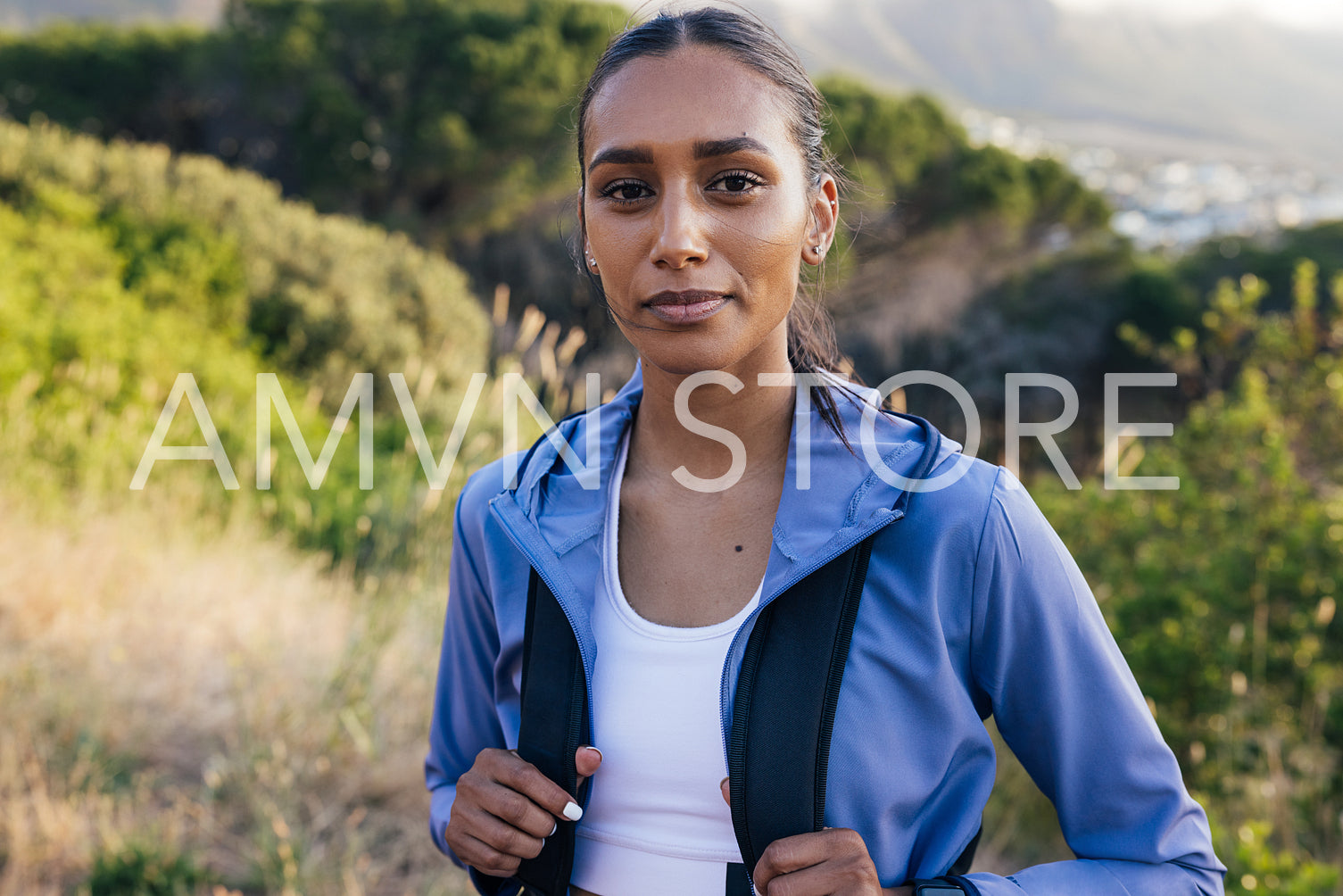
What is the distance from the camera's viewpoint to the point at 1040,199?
55.2ft

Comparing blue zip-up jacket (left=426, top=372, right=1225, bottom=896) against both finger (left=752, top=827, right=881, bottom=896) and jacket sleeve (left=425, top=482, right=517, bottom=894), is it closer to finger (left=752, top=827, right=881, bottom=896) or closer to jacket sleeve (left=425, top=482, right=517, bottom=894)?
finger (left=752, top=827, right=881, bottom=896)

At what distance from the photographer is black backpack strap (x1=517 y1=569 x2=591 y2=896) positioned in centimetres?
127

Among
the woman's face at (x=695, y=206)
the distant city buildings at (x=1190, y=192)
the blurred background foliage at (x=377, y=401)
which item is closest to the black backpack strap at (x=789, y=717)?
the woman's face at (x=695, y=206)

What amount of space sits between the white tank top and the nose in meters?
0.46

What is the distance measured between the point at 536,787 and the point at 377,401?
28.9 feet

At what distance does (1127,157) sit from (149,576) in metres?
38.9

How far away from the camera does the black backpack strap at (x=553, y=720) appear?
1.27 metres

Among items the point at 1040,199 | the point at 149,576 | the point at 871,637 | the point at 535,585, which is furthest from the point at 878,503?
the point at 1040,199

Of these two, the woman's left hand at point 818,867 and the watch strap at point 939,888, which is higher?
the woman's left hand at point 818,867

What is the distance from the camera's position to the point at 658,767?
4.09 feet

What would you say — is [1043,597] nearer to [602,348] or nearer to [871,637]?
[871,637]

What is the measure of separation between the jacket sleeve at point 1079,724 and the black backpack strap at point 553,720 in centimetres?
52

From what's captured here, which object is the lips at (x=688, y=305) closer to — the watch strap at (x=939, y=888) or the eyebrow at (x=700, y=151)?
the eyebrow at (x=700, y=151)

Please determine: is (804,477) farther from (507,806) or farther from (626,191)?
(507,806)
